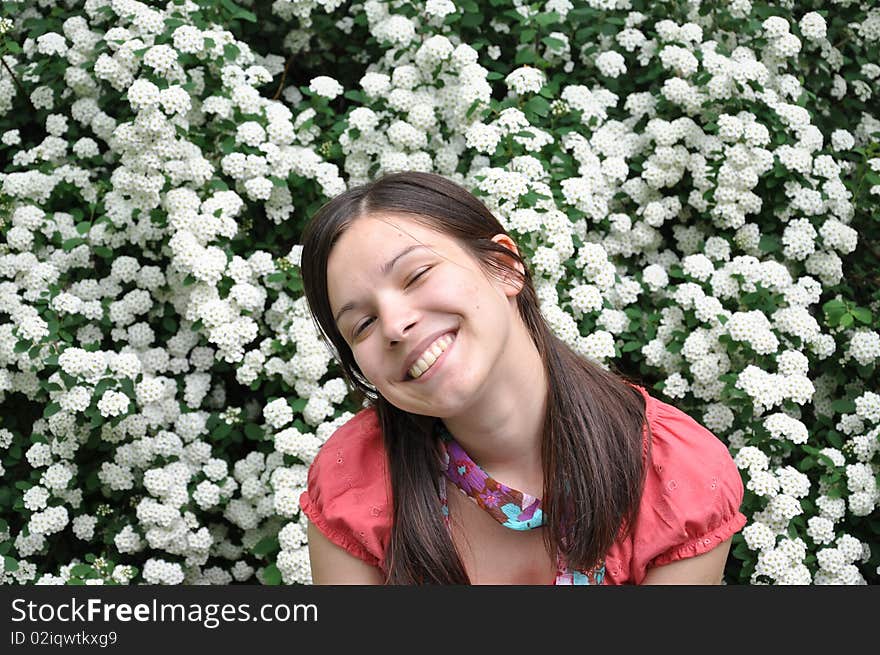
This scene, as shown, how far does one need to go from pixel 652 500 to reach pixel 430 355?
1.70 feet

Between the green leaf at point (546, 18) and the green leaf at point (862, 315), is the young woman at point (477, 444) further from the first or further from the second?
the green leaf at point (546, 18)

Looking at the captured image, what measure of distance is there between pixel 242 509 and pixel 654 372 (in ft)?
3.78

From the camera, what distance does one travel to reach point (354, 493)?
1.87 m

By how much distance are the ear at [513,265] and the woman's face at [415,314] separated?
100mm

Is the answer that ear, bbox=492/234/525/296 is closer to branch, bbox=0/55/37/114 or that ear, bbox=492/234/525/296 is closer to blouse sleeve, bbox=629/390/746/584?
blouse sleeve, bbox=629/390/746/584

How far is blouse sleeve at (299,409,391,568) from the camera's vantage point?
1839 mm

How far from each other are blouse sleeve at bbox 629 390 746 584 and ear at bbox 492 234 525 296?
0.37 metres

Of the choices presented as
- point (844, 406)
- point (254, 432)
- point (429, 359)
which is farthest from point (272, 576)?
point (844, 406)

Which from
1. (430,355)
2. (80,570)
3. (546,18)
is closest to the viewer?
(430,355)

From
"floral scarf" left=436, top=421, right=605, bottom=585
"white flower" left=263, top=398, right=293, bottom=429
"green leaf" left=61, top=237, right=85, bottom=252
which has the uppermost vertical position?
"floral scarf" left=436, top=421, right=605, bottom=585

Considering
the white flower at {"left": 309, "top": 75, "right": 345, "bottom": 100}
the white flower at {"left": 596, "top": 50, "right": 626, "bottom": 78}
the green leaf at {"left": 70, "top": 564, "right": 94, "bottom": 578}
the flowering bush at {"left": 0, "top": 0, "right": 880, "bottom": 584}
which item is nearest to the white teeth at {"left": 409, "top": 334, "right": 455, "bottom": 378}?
the flowering bush at {"left": 0, "top": 0, "right": 880, "bottom": 584}

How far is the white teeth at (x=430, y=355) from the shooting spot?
62.9 inches

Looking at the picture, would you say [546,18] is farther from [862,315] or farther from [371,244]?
[371,244]

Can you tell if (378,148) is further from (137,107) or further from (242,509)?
(242,509)
